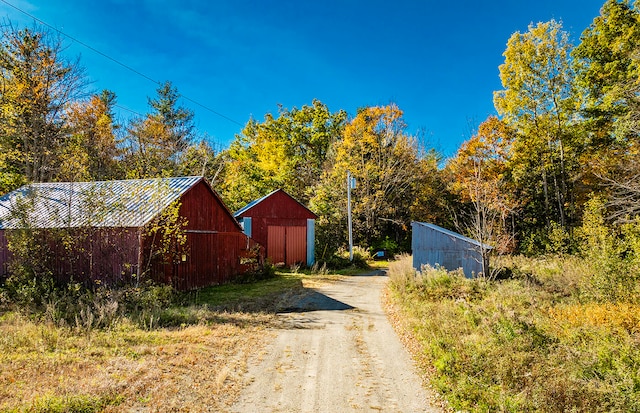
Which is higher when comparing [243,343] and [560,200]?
[560,200]

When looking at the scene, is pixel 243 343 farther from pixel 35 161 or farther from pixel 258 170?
pixel 258 170

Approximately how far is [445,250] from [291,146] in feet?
74.2

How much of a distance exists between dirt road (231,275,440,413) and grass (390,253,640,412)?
51 cm

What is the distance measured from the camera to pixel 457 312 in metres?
9.34

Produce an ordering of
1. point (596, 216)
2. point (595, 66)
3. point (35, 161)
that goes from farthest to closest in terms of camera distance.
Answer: point (35, 161), point (595, 66), point (596, 216)

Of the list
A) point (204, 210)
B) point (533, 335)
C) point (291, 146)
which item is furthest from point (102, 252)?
point (291, 146)

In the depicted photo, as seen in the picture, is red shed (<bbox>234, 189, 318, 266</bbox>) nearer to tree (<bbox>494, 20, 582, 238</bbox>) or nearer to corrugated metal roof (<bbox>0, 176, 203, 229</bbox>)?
corrugated metal roof (<bbox>0, 176, 203, 229</bbox>)

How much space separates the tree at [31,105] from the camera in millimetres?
20734

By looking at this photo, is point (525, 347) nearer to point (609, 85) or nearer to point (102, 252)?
point (102, 252)

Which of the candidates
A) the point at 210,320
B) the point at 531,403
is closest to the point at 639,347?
the point at 531,403

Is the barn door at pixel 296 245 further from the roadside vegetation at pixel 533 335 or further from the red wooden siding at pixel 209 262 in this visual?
the roadside vegetation at pixel 533 335

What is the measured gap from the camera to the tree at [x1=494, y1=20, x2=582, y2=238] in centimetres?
2325

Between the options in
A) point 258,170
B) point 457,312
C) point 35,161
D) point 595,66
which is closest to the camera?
point 457,312

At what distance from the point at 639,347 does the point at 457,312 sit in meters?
3.39
